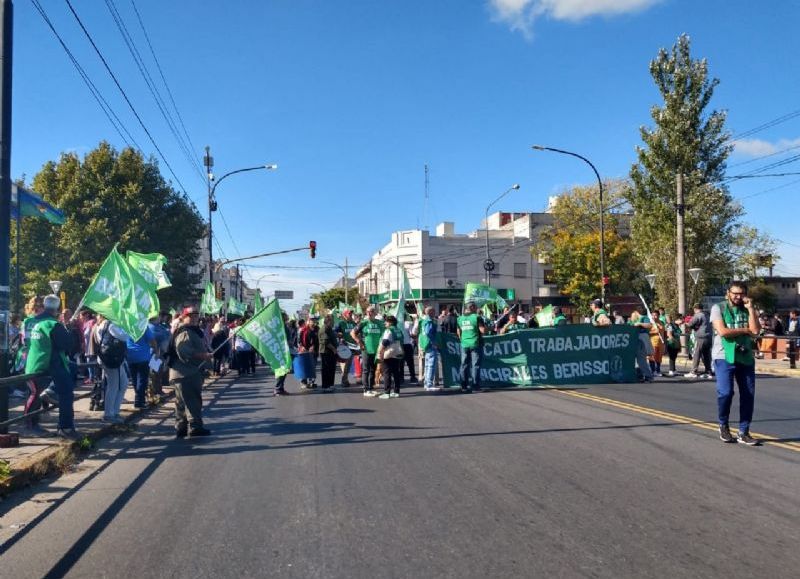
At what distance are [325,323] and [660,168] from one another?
27.0 metres

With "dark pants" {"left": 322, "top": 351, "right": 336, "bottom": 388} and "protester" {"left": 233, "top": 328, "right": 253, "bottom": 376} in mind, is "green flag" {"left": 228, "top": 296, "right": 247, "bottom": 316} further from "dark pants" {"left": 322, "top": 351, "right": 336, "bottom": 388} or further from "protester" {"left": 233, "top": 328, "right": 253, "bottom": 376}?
"dark pants" {"left": 322, "top": 351, "right": 336, "bottom": 388}

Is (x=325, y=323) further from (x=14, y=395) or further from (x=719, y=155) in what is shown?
(x=719, y=155)

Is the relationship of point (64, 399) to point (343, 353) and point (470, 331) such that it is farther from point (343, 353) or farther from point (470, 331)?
point (470, 331)

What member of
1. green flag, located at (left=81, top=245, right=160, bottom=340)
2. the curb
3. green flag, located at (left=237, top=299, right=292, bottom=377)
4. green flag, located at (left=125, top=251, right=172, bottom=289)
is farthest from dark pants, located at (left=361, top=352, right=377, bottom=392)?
the curb

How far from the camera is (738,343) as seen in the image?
7766 mm

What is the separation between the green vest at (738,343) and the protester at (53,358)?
7.84m

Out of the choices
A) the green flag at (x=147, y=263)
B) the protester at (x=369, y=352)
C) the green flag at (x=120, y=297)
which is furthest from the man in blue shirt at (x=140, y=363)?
the protester at (x=369, y=352)

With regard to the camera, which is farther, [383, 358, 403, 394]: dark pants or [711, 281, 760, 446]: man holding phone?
[383, 358, 403, 394]: dark pants

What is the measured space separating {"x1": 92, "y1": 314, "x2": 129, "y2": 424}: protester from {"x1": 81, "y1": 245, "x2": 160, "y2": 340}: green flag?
3.16 ft

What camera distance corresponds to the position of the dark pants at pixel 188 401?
8.95 m

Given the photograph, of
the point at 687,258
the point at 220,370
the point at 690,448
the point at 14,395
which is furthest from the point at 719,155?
the point at 14,395

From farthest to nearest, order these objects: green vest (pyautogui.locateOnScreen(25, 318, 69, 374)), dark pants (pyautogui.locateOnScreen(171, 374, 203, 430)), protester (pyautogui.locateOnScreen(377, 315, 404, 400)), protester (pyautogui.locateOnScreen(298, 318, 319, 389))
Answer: protester (pyautogui.locateOnScreen(298, 318, 319, 389))
protester (pyautogui.locateOnScreen(377, 315, 404, 400))
dark pants (pyautogui.locateOnScreen(171, 374, 203, 430))
green vest (pyautogui.locateOnScreen(25, 318, 69, 374))

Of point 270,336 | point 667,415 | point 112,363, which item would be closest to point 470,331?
point 270,336

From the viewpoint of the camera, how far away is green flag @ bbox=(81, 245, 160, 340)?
9.16 metres
